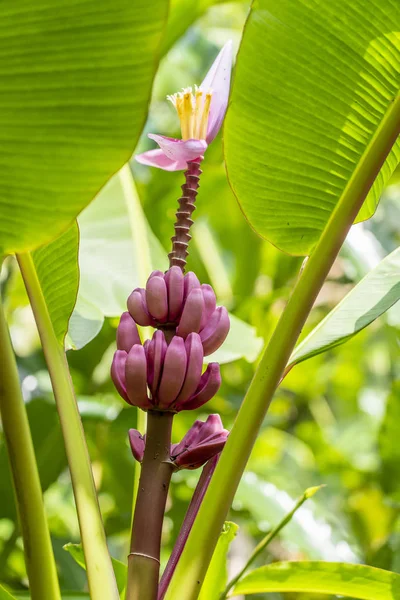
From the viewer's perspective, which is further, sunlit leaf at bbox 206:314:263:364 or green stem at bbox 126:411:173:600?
sunlit leaf at bbox 206:314:263:364

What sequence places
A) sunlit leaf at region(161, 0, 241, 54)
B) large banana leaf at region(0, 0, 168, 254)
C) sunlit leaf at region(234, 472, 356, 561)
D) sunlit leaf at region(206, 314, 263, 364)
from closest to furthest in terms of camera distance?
large banana leaf at region(0, 0, 168, 254)
sunlit leaf at region(206, 314, 263, 364)
sunlit leaf at region(234, 472, 356, 561)
sunlit leaf at region(161, 0, 241, 54)

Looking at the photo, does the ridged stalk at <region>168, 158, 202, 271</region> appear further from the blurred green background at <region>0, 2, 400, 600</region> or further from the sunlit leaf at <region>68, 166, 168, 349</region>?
the blurred green background at <region>0, 2, 400, 600</region>

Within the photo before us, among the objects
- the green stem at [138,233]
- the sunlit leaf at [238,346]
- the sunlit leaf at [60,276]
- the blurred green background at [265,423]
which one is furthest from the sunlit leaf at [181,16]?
the sunlit leaf at [60,276]

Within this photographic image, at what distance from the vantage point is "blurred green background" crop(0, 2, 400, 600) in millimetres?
1037

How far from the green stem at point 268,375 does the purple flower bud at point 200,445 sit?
0.7 inches

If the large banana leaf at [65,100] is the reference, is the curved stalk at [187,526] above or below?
below

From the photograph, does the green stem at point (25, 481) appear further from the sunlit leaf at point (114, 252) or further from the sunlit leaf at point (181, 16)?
the sunlit leaf at point (181, 16)

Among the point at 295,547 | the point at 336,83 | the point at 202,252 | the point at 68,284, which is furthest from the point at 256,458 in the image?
the point at 336,83

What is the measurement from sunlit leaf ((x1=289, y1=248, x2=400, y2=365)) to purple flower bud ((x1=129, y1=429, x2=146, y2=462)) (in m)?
0.12

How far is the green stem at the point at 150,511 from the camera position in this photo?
43cm

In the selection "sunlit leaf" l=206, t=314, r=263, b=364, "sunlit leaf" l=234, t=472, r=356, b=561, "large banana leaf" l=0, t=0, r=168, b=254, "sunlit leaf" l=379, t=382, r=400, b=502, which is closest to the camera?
"large banana leaf" l=0, t=0, r=168, b=254

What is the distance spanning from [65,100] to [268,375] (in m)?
0.20

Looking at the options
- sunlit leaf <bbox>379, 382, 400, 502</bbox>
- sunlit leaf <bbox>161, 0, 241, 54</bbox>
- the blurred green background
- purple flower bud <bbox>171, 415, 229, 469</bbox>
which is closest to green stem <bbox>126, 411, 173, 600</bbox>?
purple flower bud <bbox>171, 415, 229, 469</bbox>

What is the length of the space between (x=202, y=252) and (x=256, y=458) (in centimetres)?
45
